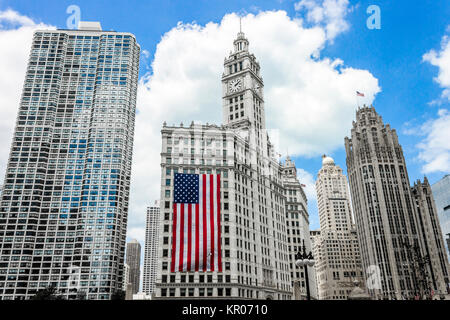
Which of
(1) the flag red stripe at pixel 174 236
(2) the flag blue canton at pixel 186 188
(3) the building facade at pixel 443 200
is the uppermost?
(3) the building facade at pixel 443 200

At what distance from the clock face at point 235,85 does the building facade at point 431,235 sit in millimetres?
102587

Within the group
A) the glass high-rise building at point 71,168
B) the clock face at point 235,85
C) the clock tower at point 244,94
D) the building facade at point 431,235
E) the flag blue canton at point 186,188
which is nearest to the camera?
the flag blue canton at point 186,188

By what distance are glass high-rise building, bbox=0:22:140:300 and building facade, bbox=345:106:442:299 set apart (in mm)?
104270

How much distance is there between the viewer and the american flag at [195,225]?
3007 inches

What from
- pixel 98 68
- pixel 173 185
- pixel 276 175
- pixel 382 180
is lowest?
pixel 173 185

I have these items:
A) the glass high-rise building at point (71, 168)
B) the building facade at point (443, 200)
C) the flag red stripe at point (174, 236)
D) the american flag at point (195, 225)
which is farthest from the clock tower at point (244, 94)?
the building facade at point (443, 200)

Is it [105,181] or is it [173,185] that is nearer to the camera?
[173,185]

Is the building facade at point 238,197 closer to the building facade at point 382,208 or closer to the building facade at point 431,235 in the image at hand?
the building facade at point 382,208

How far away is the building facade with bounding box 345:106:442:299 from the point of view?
14638 centimetres

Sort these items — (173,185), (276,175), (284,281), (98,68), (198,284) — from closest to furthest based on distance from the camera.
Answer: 1. (198,284)
2. (173,185)
3. (284,281)
4. (276,175)
5. (98,68)

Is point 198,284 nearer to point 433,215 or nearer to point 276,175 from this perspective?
point 276,175

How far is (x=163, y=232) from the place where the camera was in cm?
7938
